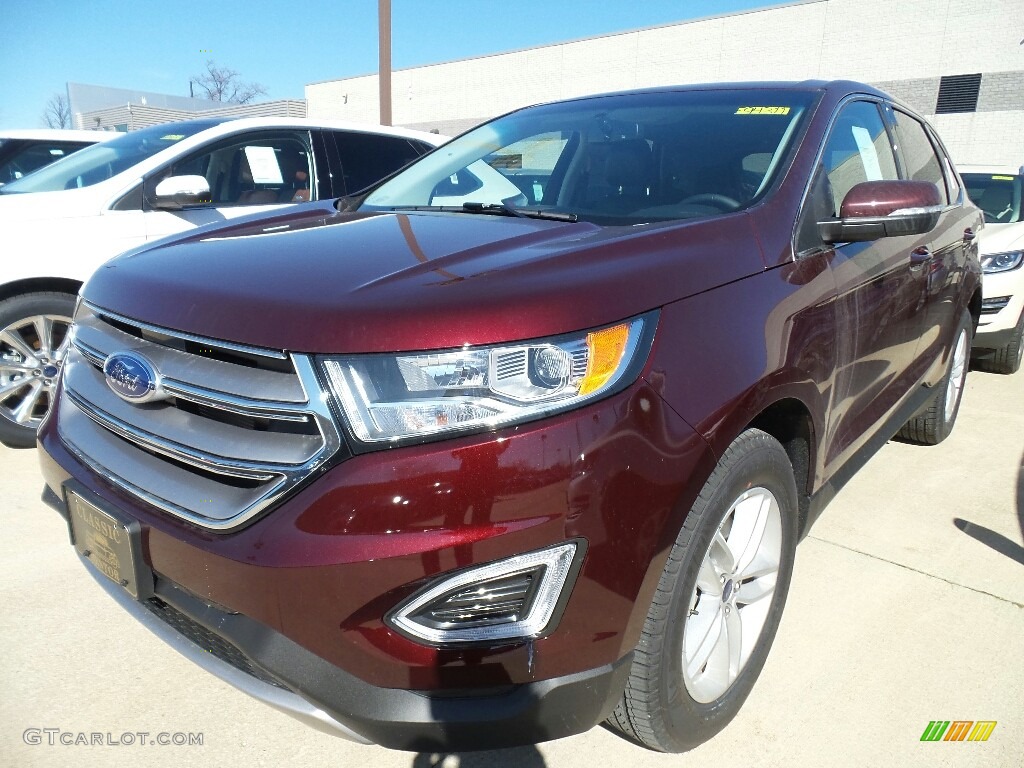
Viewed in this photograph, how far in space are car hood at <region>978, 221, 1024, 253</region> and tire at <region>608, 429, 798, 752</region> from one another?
464cm

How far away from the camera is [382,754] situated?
194cm

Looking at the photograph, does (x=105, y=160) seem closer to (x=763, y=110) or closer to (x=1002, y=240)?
(x=763, y=110)

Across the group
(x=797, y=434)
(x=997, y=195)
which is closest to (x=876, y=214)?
(x=797, y=434)

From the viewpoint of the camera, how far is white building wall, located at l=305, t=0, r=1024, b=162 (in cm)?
2136

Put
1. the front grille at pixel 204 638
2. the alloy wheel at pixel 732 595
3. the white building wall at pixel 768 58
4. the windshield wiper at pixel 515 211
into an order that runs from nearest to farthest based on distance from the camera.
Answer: the front grille at pixel 204 638 < the alloy wheel at pixel 732 595 < the windshield wiper at pixel 515 211 < the white building wall at pixel 768 58

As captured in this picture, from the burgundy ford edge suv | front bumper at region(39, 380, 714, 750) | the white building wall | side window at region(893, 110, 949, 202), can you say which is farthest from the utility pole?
the white building wall

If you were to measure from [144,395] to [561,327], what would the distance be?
37.6 inches

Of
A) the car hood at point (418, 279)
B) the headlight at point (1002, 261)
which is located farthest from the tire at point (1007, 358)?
the car hood at point (418, 279)

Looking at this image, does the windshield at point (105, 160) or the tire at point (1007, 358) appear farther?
the tire at point (1007, 358)

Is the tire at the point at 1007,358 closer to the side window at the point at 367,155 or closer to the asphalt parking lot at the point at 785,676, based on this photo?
the asphalt parking lot at the point at 785,676

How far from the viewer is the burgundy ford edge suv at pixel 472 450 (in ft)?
4.51

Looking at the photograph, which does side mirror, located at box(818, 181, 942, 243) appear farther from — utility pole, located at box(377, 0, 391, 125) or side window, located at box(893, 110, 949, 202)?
utility pole, located at box(377, 0, 391, 125)

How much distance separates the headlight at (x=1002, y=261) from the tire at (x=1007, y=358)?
1.39 ft

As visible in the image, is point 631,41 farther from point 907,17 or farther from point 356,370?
point 356,370
